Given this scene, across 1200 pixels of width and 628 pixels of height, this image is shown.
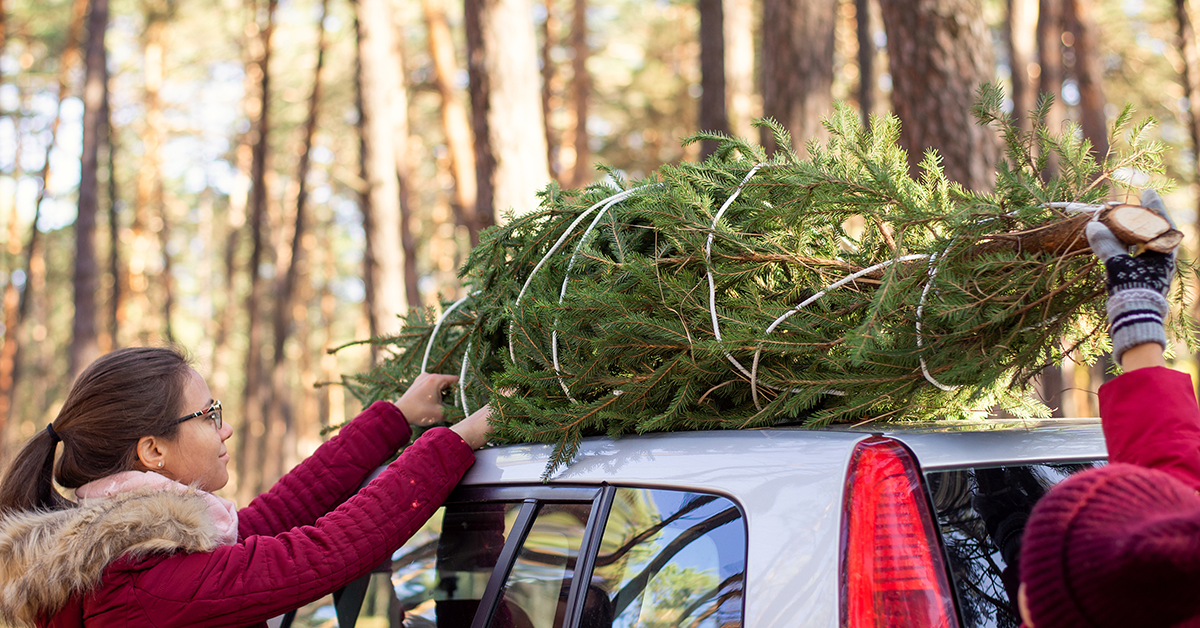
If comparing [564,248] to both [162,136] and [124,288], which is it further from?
[162,136]

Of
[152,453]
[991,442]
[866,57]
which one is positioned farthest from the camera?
[866,57]

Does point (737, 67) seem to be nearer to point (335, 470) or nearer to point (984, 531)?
point (335, 470)

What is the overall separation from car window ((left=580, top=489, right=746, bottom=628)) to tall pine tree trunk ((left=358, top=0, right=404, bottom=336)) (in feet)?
32.3

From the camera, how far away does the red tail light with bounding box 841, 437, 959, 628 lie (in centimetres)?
158

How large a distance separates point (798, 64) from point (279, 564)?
6.91 metres

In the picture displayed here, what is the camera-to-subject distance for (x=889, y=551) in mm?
1632

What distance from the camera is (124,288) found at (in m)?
24.1

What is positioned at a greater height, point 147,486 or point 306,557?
point 147,486

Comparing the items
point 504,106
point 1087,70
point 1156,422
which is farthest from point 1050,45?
point 1156,422

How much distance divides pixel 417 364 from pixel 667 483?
175cm

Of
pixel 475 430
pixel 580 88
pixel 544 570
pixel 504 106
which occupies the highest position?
pixel 580 88

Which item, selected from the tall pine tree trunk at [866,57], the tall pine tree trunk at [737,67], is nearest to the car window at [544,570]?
the tall pine tree trunk at [866,57]

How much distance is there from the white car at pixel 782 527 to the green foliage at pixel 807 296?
0.15m

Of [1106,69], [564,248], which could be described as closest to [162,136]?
[1106,69]
